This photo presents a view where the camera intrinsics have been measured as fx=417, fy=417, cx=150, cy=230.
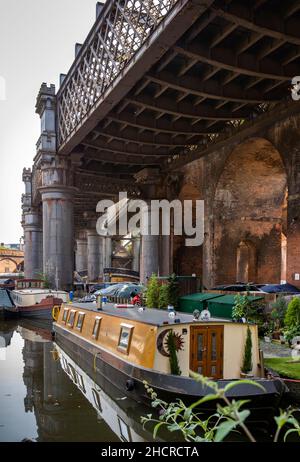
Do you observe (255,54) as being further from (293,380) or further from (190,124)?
(293,380)

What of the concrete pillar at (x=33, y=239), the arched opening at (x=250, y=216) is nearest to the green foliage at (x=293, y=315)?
the arched opening at (x=250, y=216)

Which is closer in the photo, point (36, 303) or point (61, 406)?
point (61, 406)

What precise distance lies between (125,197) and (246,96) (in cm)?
1456

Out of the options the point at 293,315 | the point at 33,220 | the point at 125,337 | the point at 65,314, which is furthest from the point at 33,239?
the point at 125,337

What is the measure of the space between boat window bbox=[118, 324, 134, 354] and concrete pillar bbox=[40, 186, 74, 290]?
59.3ft

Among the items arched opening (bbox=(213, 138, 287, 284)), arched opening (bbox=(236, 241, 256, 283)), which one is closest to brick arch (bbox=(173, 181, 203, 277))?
arched opening (bbox=(236, 241, 256, 283))

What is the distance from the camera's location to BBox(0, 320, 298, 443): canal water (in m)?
7.64

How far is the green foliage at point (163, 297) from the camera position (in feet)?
61.8

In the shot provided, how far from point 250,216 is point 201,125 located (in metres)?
6.08

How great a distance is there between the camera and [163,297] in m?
19.0

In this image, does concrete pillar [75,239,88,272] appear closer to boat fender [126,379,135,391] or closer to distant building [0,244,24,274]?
distant building [0,244,24,274]

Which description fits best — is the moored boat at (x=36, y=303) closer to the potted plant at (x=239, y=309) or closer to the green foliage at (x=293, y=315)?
the potted plant at (x=239, y=309)

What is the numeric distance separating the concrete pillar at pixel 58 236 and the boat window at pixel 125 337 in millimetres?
18076

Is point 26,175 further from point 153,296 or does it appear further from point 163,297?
point 163,297
